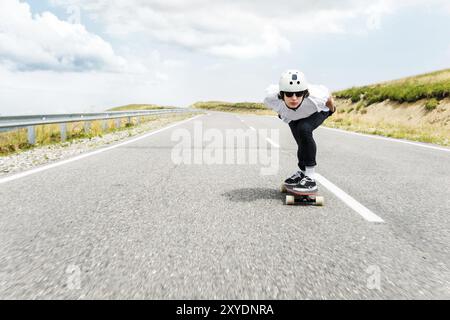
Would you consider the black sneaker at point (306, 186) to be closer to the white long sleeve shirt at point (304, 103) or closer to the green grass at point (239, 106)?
the white long sleeve shirt at point (304, 103)

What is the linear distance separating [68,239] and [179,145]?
744 cm

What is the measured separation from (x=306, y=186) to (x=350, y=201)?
56 centimetres

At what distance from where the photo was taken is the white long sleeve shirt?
4.34 m

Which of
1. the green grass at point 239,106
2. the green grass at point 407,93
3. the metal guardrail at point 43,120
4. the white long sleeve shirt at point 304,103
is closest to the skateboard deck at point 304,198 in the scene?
the white long sleeve shirt at point 304,103

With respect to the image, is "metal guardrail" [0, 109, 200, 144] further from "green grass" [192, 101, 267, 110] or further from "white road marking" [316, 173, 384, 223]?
"green grass" [192, 101, 267, 110]

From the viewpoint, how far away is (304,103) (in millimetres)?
4395

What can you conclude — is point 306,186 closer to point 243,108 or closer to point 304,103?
point 304,103

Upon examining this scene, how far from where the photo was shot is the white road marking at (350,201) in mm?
3891

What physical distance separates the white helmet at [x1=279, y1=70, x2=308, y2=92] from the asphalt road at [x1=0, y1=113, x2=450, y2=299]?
1.27 meters

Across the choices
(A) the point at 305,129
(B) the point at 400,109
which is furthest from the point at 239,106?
(A) the point at 305,129
